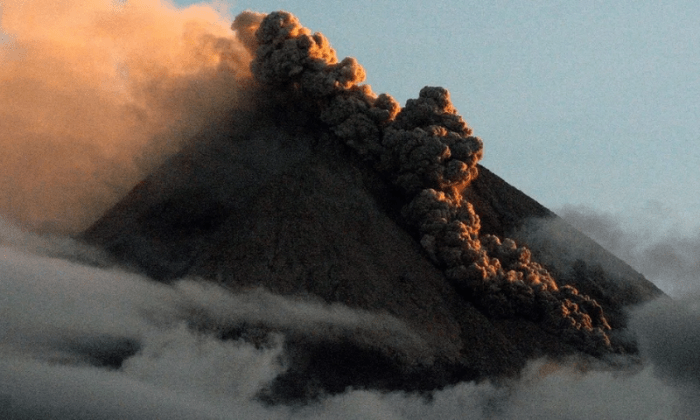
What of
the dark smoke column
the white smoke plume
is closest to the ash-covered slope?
the dark smoke column

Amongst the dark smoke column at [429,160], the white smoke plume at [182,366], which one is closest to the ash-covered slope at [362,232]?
the dark smoke column at [429,160]

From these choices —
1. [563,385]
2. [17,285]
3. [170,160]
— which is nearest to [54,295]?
[17,285]

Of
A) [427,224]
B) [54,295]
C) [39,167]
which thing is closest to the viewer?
[54,295]

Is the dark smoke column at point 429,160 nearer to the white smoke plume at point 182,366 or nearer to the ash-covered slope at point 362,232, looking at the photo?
the ash-covered slope at point 362,232

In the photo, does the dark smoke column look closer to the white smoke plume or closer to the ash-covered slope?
the ash-covered slope

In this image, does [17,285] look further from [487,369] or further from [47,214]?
[487,369]
